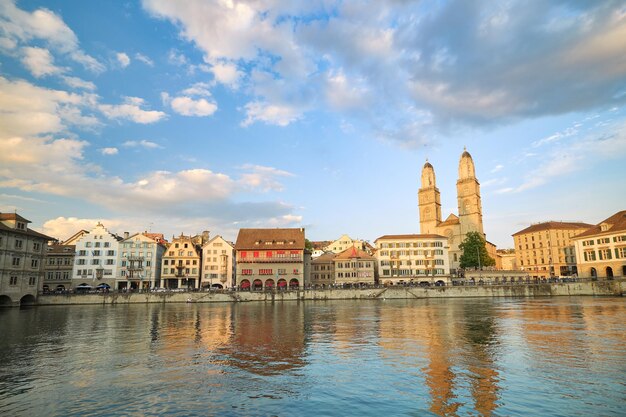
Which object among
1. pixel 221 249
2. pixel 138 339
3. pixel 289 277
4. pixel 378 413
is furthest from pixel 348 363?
pixel 221 249

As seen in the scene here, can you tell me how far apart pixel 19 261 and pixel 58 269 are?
1049 inches

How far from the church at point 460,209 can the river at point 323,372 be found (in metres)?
106

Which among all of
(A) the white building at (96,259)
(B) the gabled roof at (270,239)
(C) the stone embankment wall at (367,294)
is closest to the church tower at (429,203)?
(C) the stone embankment wall at (367,294)

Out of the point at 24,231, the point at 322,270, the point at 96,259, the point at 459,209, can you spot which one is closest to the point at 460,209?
the point at 459,209

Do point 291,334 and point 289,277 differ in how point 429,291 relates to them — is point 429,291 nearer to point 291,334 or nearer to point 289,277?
point 289,277

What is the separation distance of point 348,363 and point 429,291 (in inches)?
2662

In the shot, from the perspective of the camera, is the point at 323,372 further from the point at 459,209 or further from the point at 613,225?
the point at 459,209

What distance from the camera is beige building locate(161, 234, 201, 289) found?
96.1m

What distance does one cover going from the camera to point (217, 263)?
96.6 m

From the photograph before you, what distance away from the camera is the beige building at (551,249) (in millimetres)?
124750

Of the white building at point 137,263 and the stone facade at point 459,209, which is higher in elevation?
the stone facade at point 459,209

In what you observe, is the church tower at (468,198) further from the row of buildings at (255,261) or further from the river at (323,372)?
the river at (323,372)

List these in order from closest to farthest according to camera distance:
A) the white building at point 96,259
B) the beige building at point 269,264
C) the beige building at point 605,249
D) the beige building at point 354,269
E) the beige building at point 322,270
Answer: the beige building at point 605,249, the beige building at point 269,264, the white building at point 96,259, the beige building at point 354,269, the beige building at point 322,270

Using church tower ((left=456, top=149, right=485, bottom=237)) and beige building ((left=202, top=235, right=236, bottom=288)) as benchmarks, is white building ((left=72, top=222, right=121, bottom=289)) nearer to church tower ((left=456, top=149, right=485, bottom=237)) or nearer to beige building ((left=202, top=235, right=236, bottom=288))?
beige building ((left=202, top=235, right=236, bottom=288))
